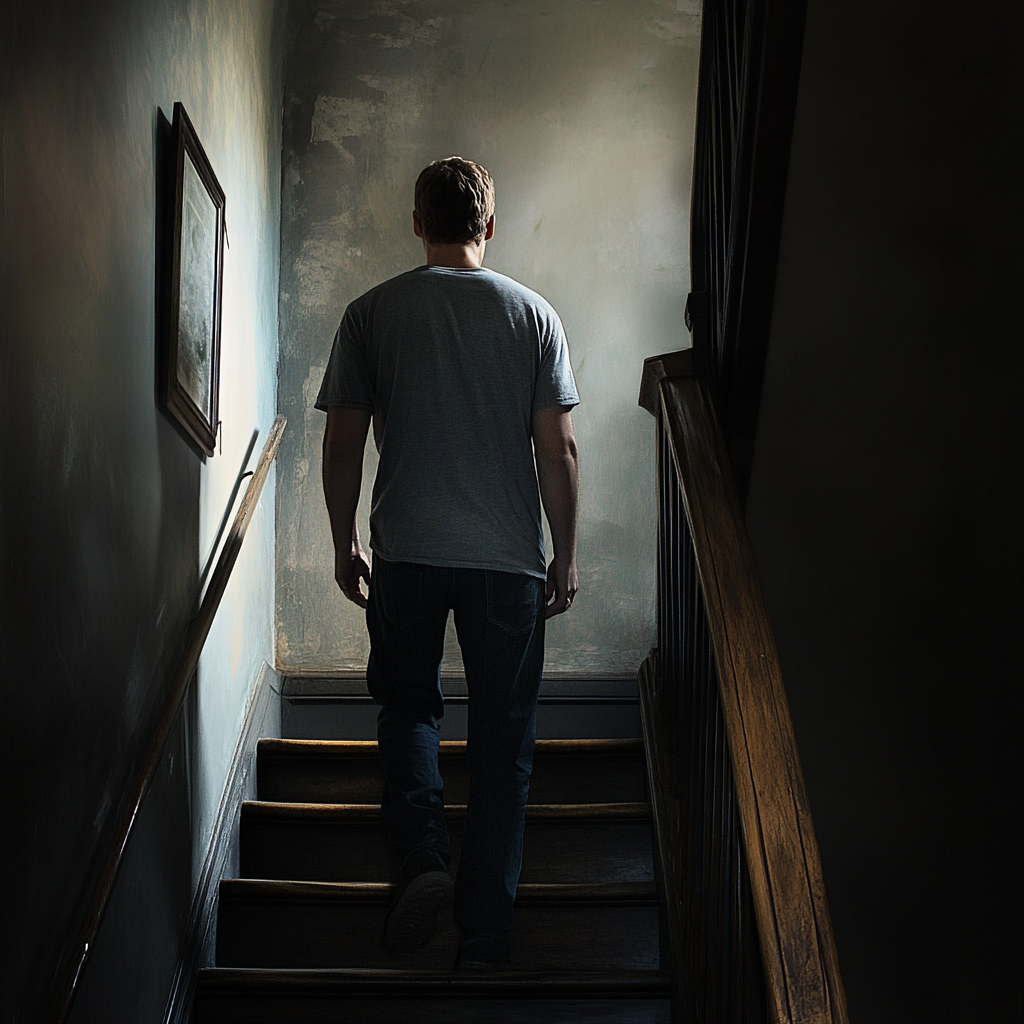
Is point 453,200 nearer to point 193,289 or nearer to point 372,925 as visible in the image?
point 193,289

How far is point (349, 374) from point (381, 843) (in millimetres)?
1116

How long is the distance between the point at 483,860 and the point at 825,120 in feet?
5.08

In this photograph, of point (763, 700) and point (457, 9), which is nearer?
point (763, 700)

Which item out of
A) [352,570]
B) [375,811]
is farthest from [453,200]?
[375,811]

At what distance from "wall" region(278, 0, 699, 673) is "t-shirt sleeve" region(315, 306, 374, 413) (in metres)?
1.51

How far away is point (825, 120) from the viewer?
6.70 feet

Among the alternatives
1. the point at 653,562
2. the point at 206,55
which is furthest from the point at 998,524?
the point at 653,562

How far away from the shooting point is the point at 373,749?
277 cm

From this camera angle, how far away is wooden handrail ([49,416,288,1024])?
1.38 m

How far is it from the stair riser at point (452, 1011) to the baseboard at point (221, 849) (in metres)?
0.14

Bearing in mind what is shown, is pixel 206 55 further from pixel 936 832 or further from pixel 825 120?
pixel 936 832

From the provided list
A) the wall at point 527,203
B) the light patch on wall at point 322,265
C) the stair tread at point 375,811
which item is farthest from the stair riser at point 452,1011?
the light patch on wall at point 322,265

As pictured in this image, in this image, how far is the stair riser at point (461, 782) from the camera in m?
2.76

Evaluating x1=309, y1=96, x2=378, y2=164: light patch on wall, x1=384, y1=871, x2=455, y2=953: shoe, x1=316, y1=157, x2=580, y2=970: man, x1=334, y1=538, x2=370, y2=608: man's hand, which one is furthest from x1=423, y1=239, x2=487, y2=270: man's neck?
x1=309, y1=96, x2=378, y2=164: light patch on wall
